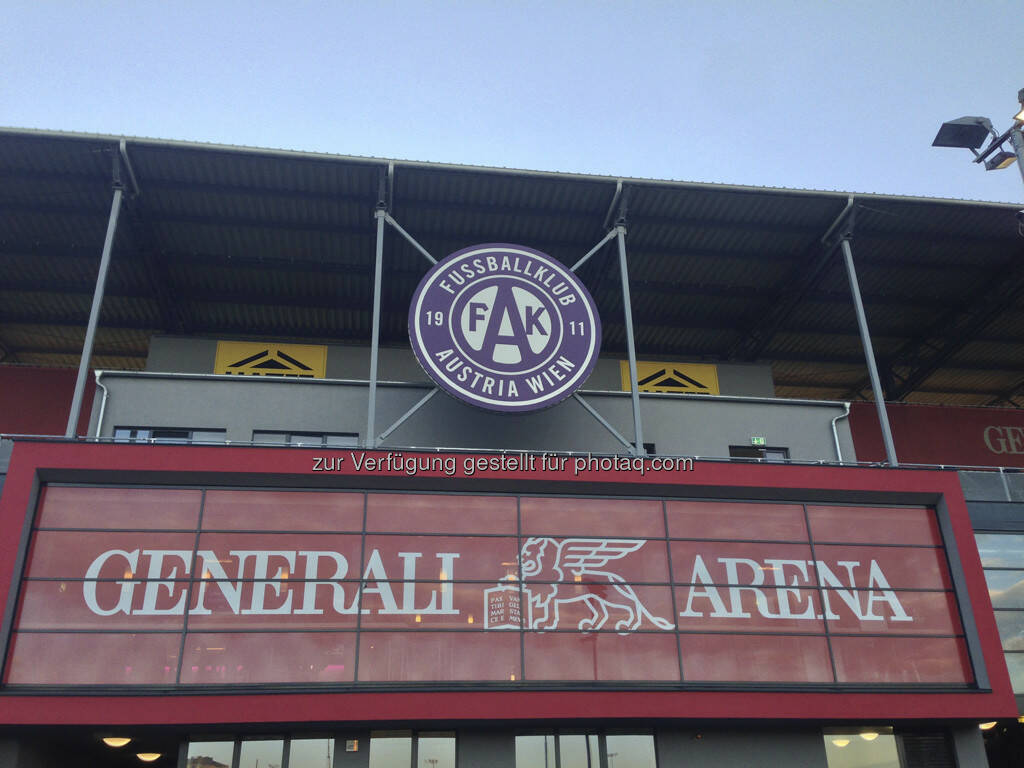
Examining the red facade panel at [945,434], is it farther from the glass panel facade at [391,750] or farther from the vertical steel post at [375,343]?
the glass panel facade at [391,750]

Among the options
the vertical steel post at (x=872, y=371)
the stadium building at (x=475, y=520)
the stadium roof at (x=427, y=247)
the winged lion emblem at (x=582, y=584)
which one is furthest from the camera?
the stadium roof at (x=427, y=247)

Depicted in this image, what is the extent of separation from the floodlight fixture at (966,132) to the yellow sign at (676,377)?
46.7 ft

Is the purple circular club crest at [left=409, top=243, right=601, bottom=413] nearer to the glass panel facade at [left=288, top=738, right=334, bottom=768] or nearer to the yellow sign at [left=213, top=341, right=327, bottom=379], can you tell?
the yellow sign at [left=213, top=341, right=327, bottom=379]

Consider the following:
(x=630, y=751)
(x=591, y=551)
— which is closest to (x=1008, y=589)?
(x=630, y=751)

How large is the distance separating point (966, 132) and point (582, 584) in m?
12.5

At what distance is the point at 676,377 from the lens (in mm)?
31234

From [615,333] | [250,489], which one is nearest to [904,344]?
[615,333]

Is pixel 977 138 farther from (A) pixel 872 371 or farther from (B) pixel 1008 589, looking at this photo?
(B) pixel 1008 589

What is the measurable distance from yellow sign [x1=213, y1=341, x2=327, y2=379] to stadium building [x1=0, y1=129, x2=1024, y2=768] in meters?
2.23

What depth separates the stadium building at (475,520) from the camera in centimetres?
1772

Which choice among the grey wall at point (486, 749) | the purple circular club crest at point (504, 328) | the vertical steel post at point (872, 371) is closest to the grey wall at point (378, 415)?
the purple circular club crest at point (504, 328)

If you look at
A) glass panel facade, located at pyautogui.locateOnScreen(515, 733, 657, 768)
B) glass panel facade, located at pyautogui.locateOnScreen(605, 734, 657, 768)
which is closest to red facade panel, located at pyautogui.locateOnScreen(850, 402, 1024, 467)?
glass panel facade, located at pyautogui.locateOnScreen(605, 734, 657, 768)

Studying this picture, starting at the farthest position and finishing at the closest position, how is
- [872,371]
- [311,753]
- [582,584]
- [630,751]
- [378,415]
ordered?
[378,415] < [872,371] < [582,584] < [630,751] < [311,753]

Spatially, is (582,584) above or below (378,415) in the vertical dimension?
below
